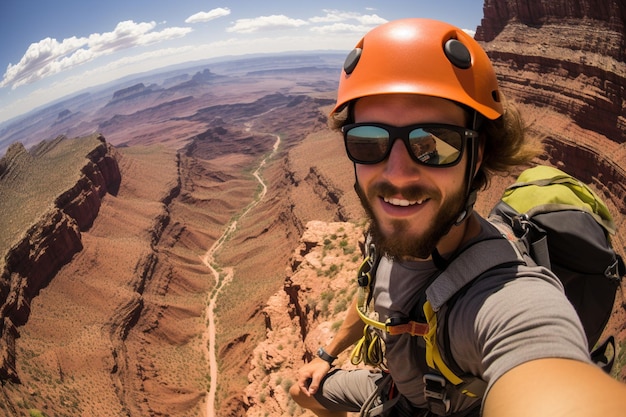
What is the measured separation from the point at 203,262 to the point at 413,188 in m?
41.8

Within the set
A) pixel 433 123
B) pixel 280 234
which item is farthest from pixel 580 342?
pixel 280 234

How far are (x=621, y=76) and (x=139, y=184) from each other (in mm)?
57352

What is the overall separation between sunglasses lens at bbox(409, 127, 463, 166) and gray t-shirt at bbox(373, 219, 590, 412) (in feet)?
1.77

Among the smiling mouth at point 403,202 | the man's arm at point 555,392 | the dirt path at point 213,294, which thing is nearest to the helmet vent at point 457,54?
the smiling mouth at point 403,202

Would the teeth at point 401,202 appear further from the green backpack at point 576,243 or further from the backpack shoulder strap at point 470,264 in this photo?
the green backpack at point 576,243

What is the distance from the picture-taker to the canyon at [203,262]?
14.2 m

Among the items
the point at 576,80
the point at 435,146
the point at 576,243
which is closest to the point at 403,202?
the point at 435,146

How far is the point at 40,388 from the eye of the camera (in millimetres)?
17578

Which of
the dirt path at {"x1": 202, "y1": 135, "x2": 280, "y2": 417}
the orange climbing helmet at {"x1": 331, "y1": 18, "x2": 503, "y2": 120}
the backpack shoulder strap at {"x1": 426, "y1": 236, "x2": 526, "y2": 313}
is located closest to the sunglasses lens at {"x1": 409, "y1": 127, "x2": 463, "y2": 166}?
the orange climbing helmet at {"x1": 331, "y1": 18, "x2": 503, "y2": 120}

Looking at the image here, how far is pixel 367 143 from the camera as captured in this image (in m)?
2.18

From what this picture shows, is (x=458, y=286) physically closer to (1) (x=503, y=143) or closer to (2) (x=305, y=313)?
(1) (x=503, y=143)

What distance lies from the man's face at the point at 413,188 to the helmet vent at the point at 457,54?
31 cm

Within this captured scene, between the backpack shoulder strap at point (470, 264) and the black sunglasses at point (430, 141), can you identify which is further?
the black sunglasses at point (430, 141)

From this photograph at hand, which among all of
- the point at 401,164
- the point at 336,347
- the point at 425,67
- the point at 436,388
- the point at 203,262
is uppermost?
the point at 425,67
